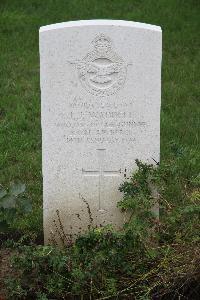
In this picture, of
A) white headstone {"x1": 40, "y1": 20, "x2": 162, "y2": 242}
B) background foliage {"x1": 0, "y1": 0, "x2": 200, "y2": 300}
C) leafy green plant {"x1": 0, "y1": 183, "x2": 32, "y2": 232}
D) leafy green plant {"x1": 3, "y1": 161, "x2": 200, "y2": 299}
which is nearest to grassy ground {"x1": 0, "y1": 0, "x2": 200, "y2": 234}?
background foliage {"x1": 0, "y1": 0, "x2": 200, "y2": 300}

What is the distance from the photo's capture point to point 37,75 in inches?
319

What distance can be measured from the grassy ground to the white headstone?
12.4 inches

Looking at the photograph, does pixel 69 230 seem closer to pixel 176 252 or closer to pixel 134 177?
pixel 134 177

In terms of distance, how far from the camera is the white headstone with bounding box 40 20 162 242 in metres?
4.33

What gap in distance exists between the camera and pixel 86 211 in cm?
466

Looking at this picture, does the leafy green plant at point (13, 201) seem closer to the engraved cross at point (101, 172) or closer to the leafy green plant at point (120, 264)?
the leafy green plant at point (120, 264)

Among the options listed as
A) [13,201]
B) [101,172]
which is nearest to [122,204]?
[101,172]

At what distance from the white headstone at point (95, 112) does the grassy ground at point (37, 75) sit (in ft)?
1.03

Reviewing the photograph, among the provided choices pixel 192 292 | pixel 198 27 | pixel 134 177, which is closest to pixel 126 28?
pixel 134 177

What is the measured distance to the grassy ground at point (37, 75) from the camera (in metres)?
5.90

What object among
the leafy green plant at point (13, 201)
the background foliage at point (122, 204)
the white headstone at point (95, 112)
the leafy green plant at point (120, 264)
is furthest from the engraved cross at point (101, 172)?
the leafy green plant at point (13, 201)

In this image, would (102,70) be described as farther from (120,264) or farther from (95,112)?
(120,264)

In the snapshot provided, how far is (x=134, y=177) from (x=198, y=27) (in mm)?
5984

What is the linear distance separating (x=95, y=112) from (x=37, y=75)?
3.76 meters
